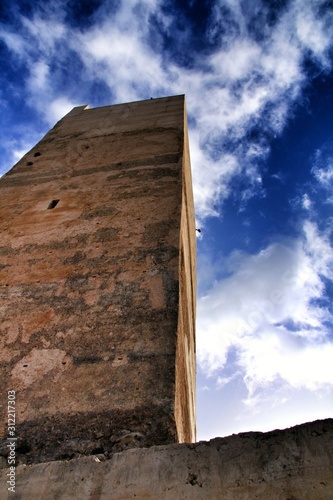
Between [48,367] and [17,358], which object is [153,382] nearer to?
[48,367]

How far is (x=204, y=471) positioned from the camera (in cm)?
163

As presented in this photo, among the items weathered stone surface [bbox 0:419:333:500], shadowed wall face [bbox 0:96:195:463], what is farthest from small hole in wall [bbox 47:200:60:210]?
weathered stone surface [bbox 0:419:333:500]

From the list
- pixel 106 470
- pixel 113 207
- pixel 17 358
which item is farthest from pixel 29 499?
pixel 113 207

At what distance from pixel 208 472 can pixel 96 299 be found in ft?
5.59

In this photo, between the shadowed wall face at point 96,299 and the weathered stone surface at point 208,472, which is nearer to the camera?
the weathered stone surface at point 208,472

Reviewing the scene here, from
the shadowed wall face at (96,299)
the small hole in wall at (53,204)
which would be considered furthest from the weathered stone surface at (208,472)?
the small hole in wall at (53,204)

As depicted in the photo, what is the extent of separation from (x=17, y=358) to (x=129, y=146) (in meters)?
3.41

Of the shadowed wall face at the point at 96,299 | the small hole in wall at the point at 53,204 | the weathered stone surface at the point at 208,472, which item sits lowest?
the weathered stone surface at the point at 208,472

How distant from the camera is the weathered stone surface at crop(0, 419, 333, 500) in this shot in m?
1.51

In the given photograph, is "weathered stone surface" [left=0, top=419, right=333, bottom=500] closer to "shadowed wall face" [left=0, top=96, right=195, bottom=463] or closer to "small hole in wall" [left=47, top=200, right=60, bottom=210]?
"shadowed wall face" [left=0, top=96, right=195, bottom=463]

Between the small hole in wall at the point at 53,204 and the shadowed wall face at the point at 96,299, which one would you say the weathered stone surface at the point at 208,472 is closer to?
the shadowed wall face at the point at 96,299

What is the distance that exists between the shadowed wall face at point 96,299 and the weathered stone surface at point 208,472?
0.38 metres

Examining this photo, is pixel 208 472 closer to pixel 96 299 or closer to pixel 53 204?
pixel 96 299

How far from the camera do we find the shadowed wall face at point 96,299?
2307mm
